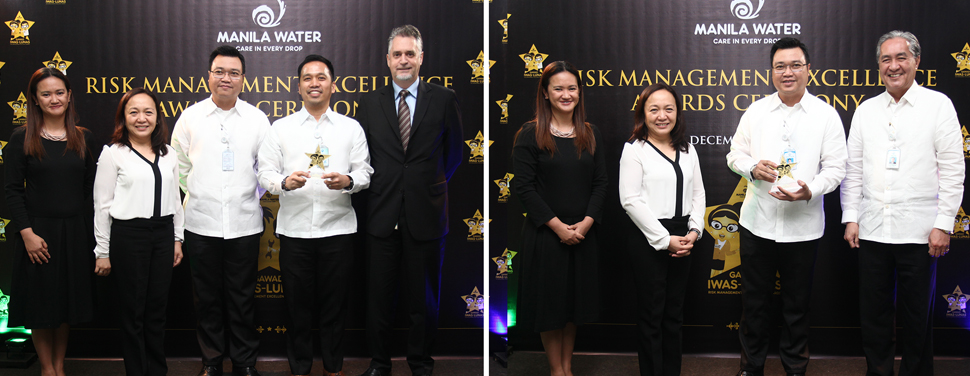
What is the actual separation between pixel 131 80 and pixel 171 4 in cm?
53

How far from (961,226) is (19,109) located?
19.4 feet

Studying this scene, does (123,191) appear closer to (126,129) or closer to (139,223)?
(139,223)

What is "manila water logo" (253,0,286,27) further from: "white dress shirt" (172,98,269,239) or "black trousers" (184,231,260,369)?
"black trousers" (184,231,260,369)

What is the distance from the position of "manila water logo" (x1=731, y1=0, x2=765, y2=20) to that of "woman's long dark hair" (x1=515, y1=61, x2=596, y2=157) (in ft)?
4.02

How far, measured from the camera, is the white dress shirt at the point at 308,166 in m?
2.87

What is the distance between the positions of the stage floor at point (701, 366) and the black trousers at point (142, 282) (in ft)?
6.43

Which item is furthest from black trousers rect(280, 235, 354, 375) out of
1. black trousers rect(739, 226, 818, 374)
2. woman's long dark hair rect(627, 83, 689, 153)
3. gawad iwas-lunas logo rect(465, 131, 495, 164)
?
black trousers rect(739, 226, 818, 374)

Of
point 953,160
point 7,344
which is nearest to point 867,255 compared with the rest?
point 953,160

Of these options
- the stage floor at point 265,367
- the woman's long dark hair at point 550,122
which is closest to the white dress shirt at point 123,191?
the stage floor at point 265,367

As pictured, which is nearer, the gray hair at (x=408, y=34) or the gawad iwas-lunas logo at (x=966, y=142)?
the gray hair at (x=408, y=34)

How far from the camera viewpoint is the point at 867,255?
113 inches

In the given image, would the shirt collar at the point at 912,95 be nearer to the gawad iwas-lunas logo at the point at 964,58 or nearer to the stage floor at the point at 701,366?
the gawad iwas-lunas logo at the point at 964,58

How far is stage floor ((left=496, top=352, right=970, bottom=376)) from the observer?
3.21 m

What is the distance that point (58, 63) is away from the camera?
10.6 ft
